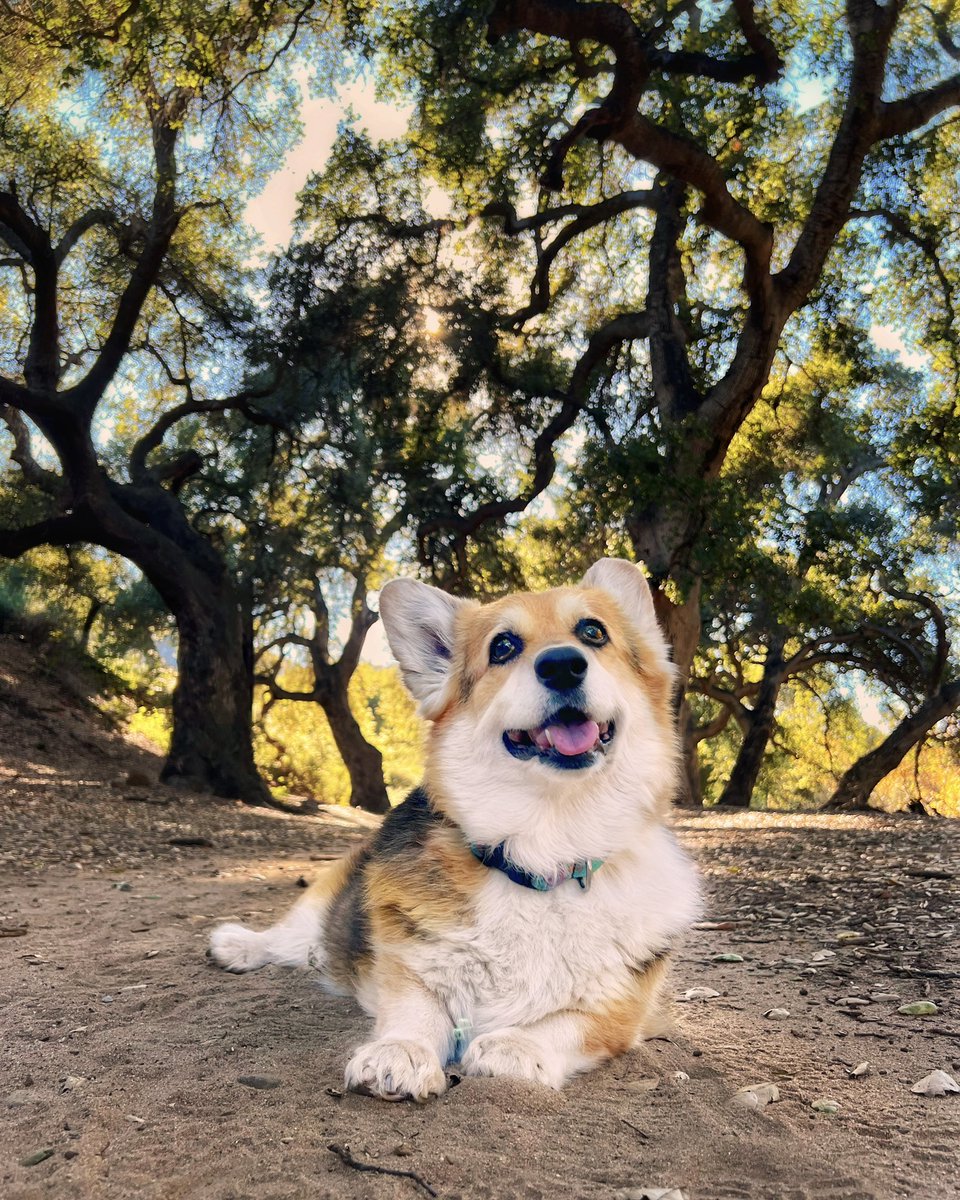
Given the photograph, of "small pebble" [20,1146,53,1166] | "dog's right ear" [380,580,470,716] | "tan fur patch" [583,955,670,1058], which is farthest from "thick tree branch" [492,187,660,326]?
"small pebble" [20,1146,53,1166]

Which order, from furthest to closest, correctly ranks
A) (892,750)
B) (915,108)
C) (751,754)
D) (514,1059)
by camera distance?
1. (751,754)
2. (892,750)
3. (915,108)
4. (514,1059)

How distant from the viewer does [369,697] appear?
29984 millimetres

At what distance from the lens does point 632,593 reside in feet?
11.3

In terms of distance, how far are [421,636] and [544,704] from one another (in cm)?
67

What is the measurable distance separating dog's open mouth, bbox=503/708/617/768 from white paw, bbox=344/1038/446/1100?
0.87 metres

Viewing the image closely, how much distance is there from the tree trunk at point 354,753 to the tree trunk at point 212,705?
237 inches

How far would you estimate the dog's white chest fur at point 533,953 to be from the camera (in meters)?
2.76

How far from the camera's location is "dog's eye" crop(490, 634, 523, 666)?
309 cm

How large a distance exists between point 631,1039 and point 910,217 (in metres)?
13.1

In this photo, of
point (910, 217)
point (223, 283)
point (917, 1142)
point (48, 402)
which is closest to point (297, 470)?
point (223, 283)

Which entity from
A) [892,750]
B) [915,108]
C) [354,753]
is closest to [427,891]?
[915,108]

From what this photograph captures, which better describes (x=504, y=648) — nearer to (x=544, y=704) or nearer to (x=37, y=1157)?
(x=544, y=704)

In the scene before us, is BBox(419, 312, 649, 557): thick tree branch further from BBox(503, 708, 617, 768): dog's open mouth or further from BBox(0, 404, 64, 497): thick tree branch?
BBox(503, 708, 617, 768): dog's open mouth

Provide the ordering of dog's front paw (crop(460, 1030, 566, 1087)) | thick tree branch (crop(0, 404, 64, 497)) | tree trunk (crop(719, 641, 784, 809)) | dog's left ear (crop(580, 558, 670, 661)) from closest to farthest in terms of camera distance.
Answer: dog's front paw (crop(460, 1030, 566, 1087)), dog's left ear (crop(580, 558, 670, 661)), thick tree branch (crop(0, 404, 64, 497)), tree trunk (crop(719, 641, 784, 809))
